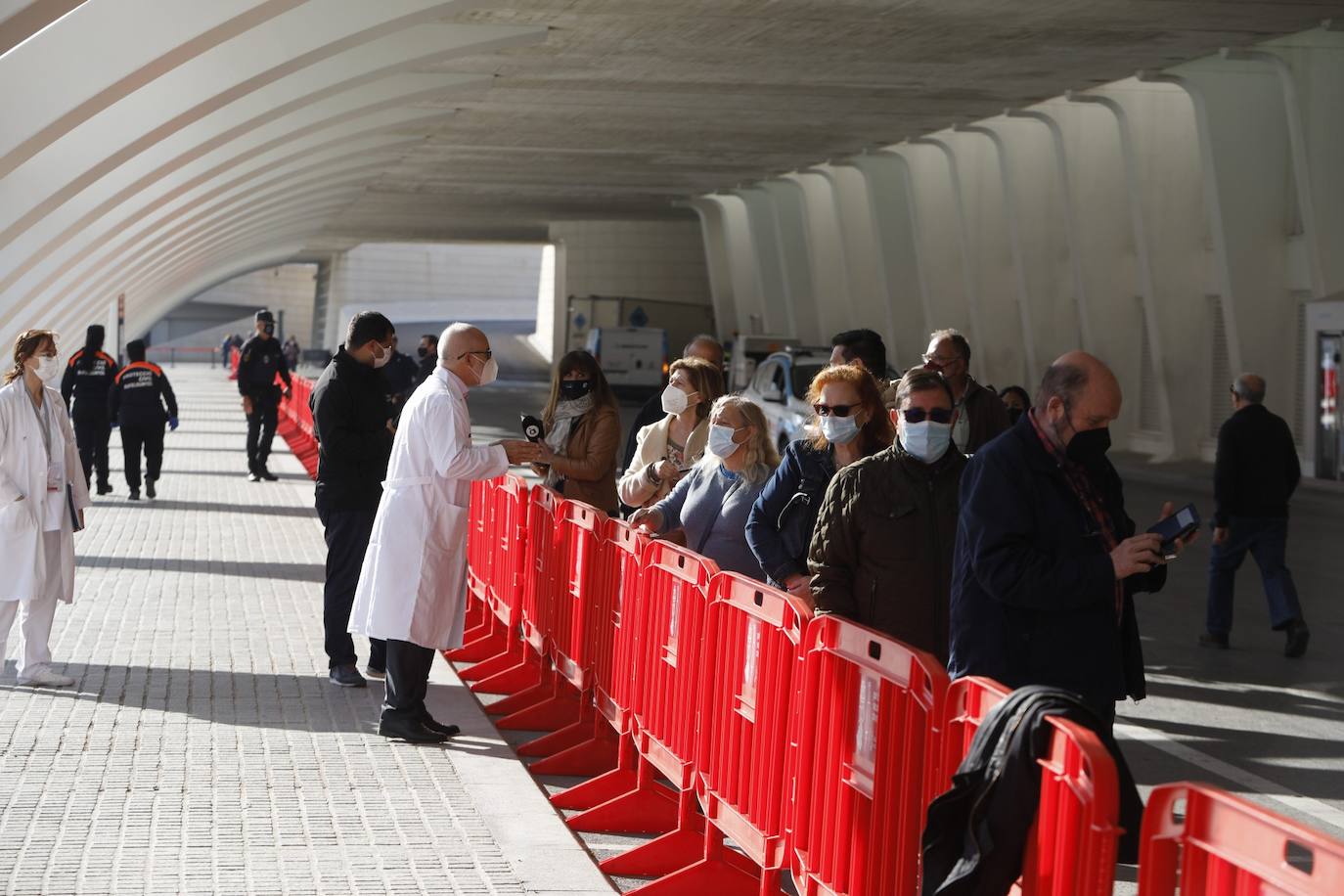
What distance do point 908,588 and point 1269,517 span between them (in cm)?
670

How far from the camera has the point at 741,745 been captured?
560 cm

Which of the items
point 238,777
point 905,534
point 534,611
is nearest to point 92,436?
point 534,611

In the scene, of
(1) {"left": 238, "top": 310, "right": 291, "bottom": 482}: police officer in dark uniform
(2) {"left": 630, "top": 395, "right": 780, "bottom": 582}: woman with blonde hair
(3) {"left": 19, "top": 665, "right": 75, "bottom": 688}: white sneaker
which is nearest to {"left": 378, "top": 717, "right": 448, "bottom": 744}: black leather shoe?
(2) {"left": 630, "top": 395, "right": 780, "bottom": 582}: woman with blonde hair

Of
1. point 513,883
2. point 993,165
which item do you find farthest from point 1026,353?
point 513,883

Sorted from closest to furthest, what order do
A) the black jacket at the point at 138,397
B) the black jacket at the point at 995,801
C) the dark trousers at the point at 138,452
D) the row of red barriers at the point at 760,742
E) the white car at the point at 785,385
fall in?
the row of red barriers at the point at 760,742 < the black jacket at the point at 995,801 < the black jacket at the point at 138,397 < the dark trousers at the point at 138,452 < the white car at the point at 785,385

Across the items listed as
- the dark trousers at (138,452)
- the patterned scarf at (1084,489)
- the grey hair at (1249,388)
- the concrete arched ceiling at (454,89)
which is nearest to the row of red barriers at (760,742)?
the patterned scarf at (1084,489)

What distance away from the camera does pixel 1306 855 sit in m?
6.18

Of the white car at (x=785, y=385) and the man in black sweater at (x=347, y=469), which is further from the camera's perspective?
the white car at (x=785, y=385)

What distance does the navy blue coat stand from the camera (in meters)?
4.95

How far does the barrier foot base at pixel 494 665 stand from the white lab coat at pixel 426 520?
1773 millimetres

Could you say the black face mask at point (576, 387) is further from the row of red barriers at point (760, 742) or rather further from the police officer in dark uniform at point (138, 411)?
the police officer in dark uniform at point (138, 411)

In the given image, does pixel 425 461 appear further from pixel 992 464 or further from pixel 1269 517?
pixel 1269 517

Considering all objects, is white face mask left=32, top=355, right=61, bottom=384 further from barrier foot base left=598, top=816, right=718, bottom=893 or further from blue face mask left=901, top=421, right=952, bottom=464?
blue face mask left=901, top=421, right=952, bottom=464

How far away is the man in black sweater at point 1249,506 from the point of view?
11406mm
